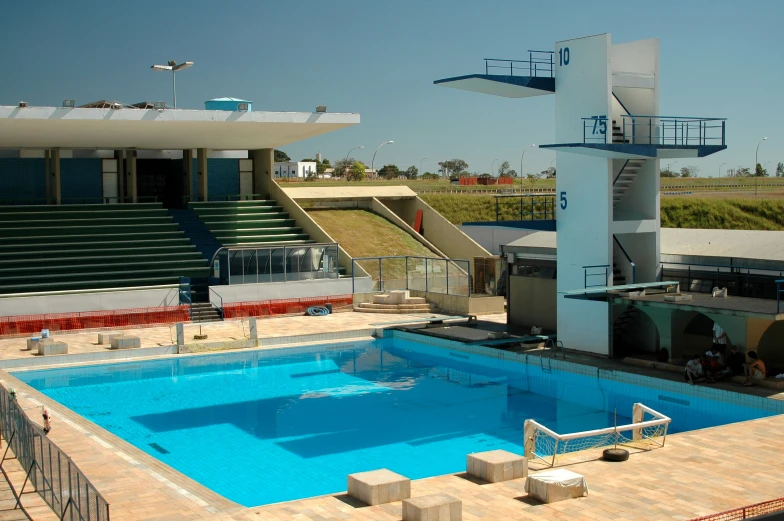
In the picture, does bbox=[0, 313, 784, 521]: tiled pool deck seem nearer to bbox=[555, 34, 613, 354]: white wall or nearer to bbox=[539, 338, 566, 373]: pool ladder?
bbox=[539, 338, 566, 373]: pool ladder

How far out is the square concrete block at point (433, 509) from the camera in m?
10.7

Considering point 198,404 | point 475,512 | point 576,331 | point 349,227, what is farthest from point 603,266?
point 349,227

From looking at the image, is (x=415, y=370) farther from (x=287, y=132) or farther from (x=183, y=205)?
(x=183, y=205)

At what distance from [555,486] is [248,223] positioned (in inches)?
1131

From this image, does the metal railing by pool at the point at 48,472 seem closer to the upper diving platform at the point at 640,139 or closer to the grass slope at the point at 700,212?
the upper diving platform at the point at 640,139

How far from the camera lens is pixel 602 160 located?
22750mm

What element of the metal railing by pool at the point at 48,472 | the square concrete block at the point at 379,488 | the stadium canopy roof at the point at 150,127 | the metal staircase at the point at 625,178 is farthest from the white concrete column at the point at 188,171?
the square concrete block at the point at 379,488

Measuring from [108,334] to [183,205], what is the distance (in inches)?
561

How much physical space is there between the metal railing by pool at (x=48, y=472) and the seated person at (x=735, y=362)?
47.3 ft

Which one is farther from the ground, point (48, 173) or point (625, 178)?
point (48, 173)

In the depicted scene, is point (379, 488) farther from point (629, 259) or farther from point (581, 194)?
point (581, 194)

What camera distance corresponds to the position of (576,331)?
2409 centimetres

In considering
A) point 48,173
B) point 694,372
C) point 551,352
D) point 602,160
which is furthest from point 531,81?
point 48,173

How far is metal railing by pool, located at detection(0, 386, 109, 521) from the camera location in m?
9.78
